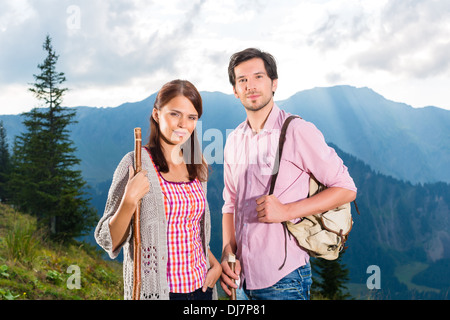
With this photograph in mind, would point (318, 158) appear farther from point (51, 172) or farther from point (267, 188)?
point (51, 172)

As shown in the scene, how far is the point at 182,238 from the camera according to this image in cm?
235

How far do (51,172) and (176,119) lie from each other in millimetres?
24394

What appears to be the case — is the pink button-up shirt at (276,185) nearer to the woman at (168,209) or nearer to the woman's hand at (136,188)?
the woman at (168,209)

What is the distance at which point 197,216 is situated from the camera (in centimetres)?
246

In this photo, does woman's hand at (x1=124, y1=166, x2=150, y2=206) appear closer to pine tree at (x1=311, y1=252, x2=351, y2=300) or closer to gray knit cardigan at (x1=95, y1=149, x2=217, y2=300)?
gray knit cardigan at (x1=95, y1=149, x2=217, y2=300)

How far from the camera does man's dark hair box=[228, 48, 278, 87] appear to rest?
279cm

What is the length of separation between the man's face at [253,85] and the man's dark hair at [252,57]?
0.02 metres

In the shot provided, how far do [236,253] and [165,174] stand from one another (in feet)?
2.48
